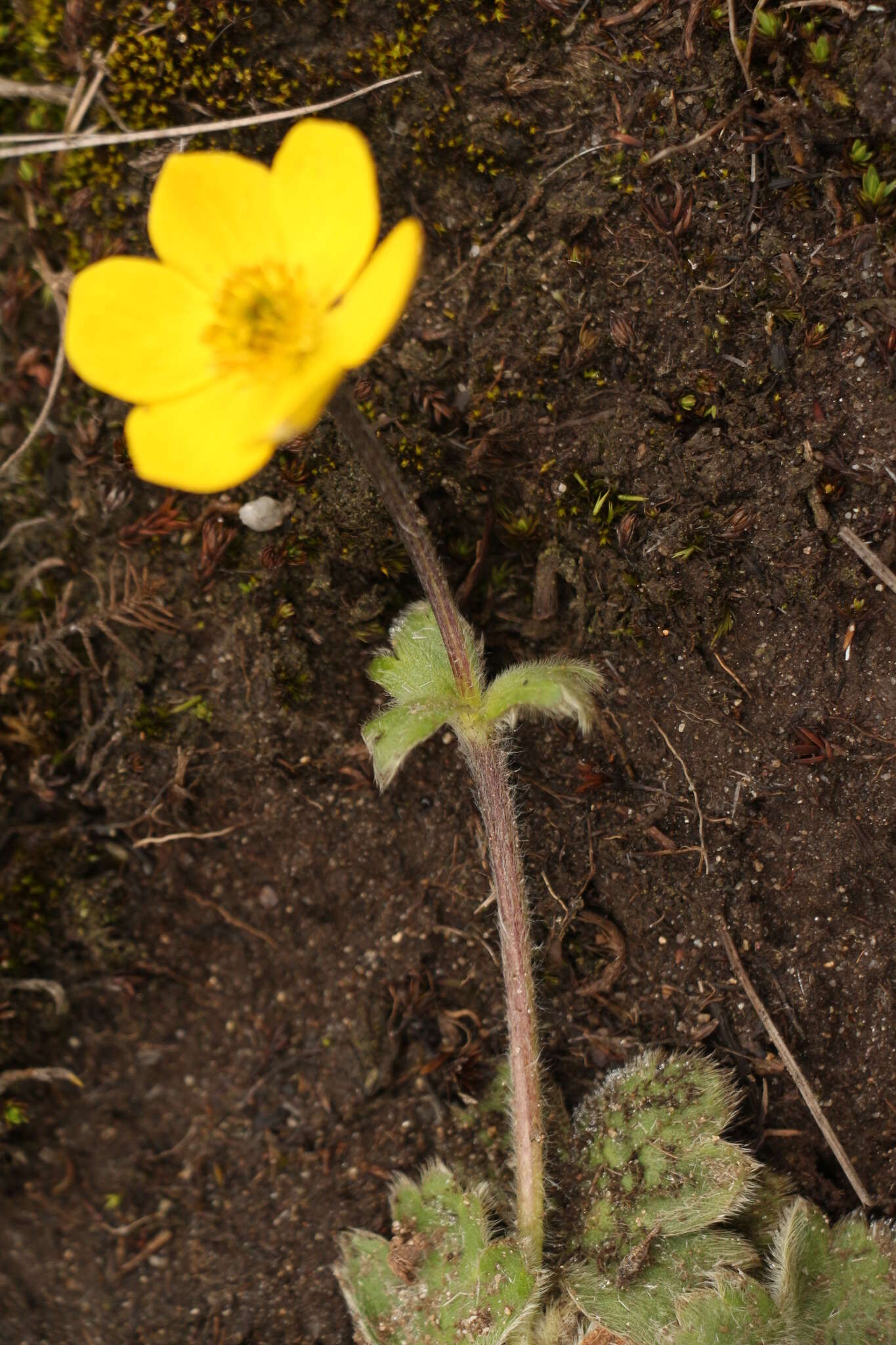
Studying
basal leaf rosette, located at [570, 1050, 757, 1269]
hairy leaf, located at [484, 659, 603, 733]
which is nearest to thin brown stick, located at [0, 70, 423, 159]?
hairy leaf, located at [484, 659, 603, 733]

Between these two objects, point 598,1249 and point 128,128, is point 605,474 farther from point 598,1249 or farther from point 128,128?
point 598,1249

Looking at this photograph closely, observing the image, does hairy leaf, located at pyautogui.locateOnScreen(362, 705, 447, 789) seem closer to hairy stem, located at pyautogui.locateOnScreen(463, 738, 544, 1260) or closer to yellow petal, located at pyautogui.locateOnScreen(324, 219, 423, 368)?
hairy stem, located at pyautogui.locateOnScreen(463, 738, 544, 1260)

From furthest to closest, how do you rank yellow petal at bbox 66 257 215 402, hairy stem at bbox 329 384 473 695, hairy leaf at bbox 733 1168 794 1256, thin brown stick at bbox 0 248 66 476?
thin brown stick at bbox 0 248 66 476, hairy leaf at bbox 733 1168 794 1256, yellow petal at bbox 66 257 215 402, hairy stem at bbox 329 384 473 695

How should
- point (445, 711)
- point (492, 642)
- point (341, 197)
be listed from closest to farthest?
point (341, 197)
point (445, 711)
point (492, 642)

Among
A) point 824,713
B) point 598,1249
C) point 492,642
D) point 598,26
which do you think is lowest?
point 598,1249

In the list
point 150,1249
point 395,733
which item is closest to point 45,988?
point 150,1249

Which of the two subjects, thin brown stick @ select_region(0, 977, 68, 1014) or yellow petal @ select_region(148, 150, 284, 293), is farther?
thin brown stick @ select_region(0, 977, 68, 1014)

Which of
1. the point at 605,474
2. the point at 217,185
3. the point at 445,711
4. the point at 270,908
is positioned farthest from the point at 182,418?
the point at 270,908

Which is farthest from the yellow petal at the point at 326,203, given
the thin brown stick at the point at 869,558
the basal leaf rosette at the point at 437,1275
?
the basal leaf rosette at the point at 437,1275
